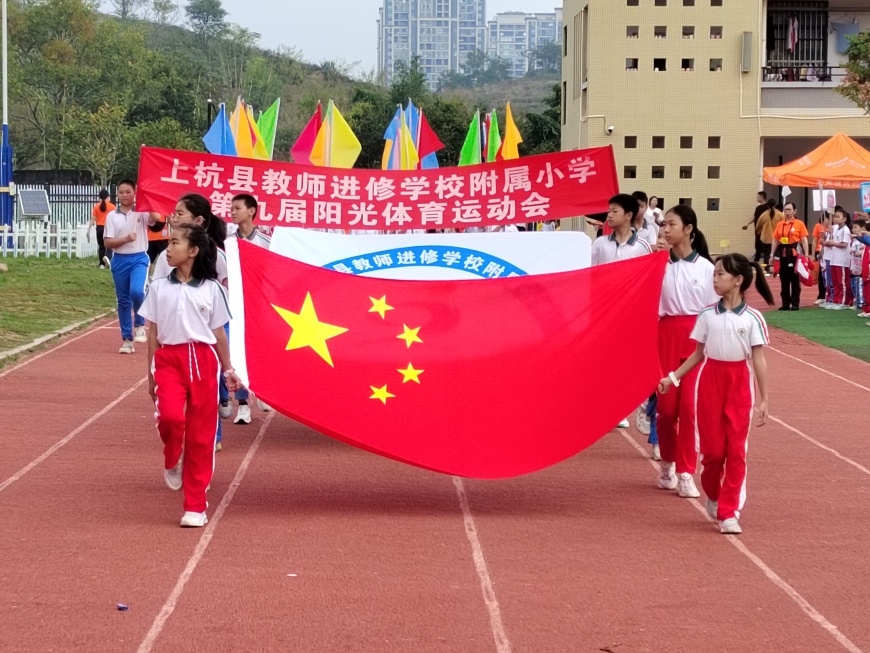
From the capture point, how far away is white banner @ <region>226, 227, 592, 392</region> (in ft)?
34.0

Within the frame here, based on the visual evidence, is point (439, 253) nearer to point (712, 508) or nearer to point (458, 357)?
point (458, 357)

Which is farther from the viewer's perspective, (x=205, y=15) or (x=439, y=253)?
(x=205, y=15)

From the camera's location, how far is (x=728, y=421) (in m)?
7.43

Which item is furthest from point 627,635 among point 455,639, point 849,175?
point 849,175

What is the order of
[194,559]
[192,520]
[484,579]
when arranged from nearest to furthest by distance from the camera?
[484,579], [194,559], [192,520]

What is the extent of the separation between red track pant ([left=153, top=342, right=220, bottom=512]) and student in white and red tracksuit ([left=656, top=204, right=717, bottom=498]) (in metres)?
2.79

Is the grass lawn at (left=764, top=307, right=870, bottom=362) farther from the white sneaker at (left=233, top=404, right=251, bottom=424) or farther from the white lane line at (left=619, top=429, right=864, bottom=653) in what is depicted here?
the white lane line at (left=619, top=429, right=864, bottom=653)

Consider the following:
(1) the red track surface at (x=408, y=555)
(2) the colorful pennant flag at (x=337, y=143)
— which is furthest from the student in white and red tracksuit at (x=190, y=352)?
(2) the colorful pennant flag at (x=337, y=143)

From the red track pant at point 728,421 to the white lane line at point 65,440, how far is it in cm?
428

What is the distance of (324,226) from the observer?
10.9 metres

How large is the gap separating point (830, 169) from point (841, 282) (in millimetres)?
7429

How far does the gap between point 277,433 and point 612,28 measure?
32.9m

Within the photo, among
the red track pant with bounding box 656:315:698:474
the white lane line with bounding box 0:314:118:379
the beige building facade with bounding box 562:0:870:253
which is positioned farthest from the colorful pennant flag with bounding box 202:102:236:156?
the beige building facade with bounding box 562:0:870:253

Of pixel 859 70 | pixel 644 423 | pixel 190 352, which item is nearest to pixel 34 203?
pixel 859 70
